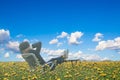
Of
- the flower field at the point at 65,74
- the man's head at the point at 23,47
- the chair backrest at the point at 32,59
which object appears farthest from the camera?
the man's head at the point at 23,47

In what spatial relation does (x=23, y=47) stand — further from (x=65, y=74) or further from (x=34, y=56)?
(x=65, y=74)

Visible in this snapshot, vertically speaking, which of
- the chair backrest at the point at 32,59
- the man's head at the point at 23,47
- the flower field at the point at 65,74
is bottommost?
the flower field at the point at 65,74

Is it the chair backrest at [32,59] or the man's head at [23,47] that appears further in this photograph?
the man's head at [23,47]

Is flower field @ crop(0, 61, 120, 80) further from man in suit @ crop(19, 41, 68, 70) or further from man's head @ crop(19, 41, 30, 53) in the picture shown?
man's head @ crop(19, 41, 30, 53)

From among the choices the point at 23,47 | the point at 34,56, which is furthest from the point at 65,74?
the point at 23,47

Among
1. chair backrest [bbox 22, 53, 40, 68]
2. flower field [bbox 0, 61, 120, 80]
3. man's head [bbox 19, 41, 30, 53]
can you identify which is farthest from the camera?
man's head [bbox 19, 41, 30, 53]

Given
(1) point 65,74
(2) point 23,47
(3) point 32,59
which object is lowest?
(1) point 65,74

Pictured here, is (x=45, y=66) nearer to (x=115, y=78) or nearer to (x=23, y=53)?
(x=23, y=53)

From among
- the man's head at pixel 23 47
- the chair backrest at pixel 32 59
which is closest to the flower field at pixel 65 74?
the chair backrest at pixel 32 59

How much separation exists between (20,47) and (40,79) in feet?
14.7

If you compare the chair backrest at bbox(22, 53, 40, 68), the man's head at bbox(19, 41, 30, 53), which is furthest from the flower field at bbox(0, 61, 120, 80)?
the man's head at bbox(19, 41, 30, 53)

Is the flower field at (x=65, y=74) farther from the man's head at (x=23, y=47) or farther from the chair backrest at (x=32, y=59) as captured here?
the man's head at (x=23, y=47)

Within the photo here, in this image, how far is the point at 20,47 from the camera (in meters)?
16.9

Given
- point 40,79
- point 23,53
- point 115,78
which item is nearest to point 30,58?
point 23,53
